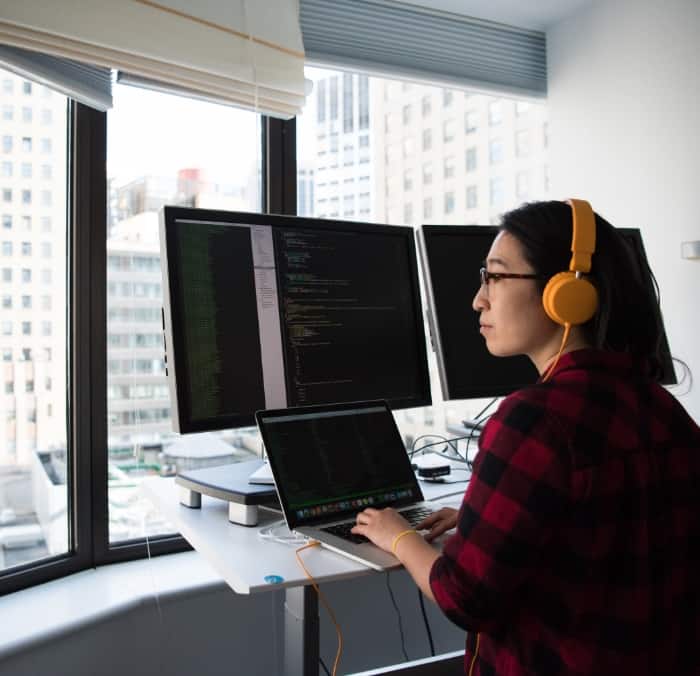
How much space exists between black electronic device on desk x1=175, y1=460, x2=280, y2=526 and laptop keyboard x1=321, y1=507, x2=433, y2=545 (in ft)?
0.49

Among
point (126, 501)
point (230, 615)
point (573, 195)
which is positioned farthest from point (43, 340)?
point (573, 195)

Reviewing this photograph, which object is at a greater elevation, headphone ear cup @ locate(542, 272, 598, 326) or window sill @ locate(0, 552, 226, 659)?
headphone ear cup @ locate(542, 272, 598, 326)

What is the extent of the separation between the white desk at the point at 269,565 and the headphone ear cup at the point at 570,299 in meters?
0.46

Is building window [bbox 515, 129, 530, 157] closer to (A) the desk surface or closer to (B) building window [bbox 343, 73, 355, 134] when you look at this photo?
(B) building window [bbox 343, 73, 355, 134]

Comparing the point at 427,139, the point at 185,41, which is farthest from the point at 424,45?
the point at 185,41

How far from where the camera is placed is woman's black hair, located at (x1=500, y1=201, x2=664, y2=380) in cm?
95

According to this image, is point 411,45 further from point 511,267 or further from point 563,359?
point 563,359

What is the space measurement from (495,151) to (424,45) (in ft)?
1.64

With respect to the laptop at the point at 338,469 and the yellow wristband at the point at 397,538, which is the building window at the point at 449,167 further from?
the yellow wristband at the point at 397,538

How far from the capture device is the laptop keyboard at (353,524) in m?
1.14

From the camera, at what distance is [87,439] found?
1.87 meters

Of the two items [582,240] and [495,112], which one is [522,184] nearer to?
[495,112]

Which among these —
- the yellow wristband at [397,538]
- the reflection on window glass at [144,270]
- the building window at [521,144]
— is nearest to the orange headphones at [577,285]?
the yellow wristband at [397,538]

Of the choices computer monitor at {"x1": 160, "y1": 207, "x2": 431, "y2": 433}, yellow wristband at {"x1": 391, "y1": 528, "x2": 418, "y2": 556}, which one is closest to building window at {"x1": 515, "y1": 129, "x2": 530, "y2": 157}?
computer monitor at {"x1": 160, "y1": 207, "x2": 431, "y2": 433}
